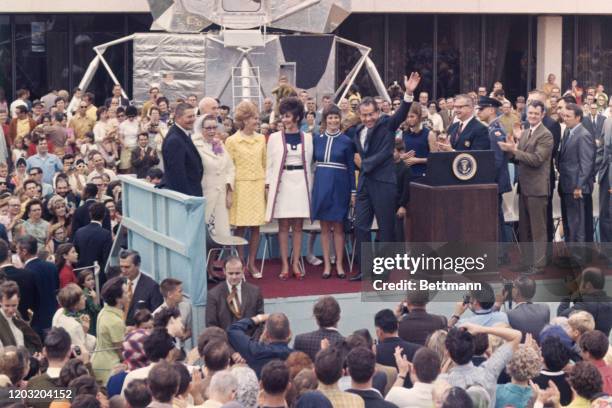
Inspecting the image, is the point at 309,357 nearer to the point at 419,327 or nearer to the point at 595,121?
the point at 419,327

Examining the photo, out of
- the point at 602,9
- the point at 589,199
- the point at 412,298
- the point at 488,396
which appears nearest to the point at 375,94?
the point at 602,9

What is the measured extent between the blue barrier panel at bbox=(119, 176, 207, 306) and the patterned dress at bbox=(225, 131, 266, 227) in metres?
0.77

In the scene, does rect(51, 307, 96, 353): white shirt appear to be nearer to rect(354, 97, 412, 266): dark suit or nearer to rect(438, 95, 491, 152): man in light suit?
rect(354, 97, 412, 266): dark suit

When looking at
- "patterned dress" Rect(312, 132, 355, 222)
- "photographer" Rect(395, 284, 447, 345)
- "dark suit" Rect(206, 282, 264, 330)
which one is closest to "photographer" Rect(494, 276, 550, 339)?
"photographer" Rect(395, 284, 447, 345)

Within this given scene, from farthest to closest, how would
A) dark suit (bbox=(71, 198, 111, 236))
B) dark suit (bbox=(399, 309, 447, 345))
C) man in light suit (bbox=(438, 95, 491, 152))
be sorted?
1. dark suit (bbox=(71, 198, 111, 236))
2. man in light suit (bbox=(438, 95, 491, 152))
3. dark suit (bbox=(399, 309, 447, 345))

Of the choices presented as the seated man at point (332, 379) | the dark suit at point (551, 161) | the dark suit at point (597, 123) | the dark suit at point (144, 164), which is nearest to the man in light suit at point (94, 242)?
the dark suit at point (144, 164)

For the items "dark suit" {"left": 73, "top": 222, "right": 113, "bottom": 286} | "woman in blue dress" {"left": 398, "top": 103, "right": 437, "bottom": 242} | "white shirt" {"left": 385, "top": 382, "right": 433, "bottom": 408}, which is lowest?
"white shirt" {"left": 385, "top": 382, "right": 433, "bottom": 408}

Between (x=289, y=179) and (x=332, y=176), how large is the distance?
413mm

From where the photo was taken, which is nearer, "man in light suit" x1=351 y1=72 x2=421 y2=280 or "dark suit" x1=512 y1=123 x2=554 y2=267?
"man in light suit" x1=351 y1=72 x2=421 y2=280

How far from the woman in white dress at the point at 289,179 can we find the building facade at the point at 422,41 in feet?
59.4

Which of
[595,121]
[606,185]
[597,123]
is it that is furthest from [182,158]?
[595,121]

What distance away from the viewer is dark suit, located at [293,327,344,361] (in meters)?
9.51

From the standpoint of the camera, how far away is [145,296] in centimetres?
1162

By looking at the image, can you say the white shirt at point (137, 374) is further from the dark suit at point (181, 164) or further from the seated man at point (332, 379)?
the dark suit at point (181, 164)
